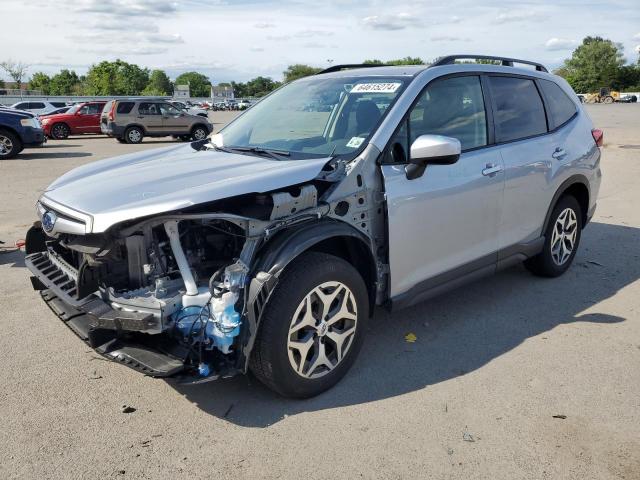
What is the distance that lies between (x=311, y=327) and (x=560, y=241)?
124 inches

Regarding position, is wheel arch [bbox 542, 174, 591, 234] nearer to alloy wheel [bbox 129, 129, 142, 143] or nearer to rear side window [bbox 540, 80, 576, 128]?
rear side window [bbox 540, 80, 576, 128]

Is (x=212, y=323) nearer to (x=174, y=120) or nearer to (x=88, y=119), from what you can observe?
(x=174, y=120)

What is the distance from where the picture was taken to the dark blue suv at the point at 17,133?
15180 mm

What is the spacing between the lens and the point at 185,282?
3109 mm

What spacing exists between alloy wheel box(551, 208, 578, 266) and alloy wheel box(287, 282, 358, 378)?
2648 mm

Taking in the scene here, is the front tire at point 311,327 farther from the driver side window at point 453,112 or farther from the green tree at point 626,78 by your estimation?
the green tree at point 626,78

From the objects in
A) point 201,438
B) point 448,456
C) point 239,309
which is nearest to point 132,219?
point 239,309

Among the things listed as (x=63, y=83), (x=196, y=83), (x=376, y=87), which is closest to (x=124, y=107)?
(x=376, y=87)

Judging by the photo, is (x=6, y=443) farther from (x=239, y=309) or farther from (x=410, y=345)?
(x=410, y=345)

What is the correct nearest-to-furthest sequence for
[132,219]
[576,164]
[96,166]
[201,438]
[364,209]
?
[132,219] < [201,438] < [364,209] < [96,166] < [576,164]

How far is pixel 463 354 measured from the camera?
157 inches

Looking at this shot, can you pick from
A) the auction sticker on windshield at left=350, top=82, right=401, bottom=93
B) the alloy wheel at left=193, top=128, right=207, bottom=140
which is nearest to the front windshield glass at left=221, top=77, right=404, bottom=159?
the auction sticker on windshield at left=350, top=82, right=401, bottom=93

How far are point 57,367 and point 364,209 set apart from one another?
2.24 metres

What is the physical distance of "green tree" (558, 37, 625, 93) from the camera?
10888 centimetres
